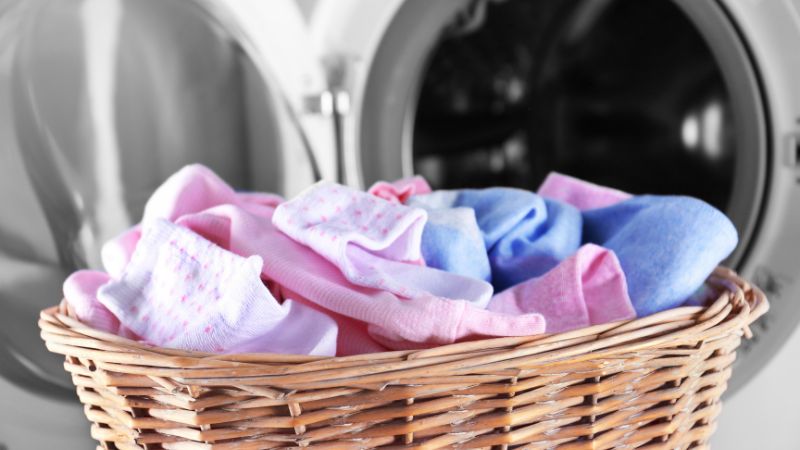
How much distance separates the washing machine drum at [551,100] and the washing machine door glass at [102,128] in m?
0.13

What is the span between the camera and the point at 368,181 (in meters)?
0.95

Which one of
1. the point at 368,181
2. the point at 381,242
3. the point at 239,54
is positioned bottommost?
the point at 381,242

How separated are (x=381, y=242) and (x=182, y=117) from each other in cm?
41

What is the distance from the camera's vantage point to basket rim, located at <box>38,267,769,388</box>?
1.43 ft

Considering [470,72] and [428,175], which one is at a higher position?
[470,72]

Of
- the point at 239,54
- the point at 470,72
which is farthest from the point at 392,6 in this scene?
the point at 470,72

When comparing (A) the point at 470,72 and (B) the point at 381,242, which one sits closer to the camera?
(B) the point at 381,242

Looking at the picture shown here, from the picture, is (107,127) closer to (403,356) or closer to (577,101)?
(403,356)

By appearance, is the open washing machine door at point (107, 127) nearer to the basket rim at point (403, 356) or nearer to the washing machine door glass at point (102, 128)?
the washing machine door glass at point (102, 128)

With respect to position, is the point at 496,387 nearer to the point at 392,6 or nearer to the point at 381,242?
the point at 381,242

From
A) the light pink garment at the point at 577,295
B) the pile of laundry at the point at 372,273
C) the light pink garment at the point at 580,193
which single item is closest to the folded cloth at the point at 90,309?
the pile of laundry at the point at 372,273

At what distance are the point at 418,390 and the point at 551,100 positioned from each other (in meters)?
0.79

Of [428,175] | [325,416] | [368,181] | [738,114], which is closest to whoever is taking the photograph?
[325,416]

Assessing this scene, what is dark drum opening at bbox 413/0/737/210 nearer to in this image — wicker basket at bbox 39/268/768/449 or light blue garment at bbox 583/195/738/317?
light blue garment at bbox 583/195/738/317
